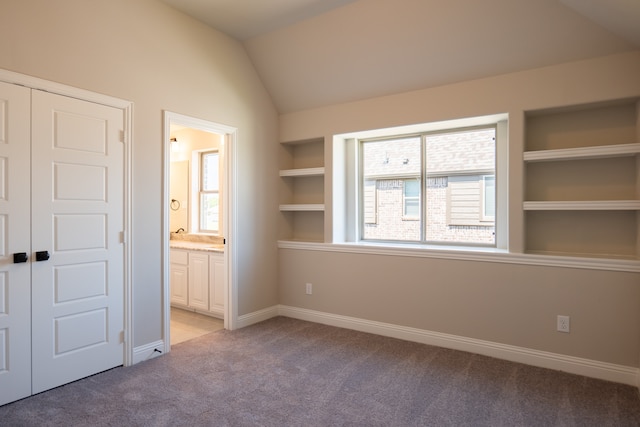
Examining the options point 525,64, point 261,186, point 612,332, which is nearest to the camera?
point 612,332

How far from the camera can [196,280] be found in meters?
4.67

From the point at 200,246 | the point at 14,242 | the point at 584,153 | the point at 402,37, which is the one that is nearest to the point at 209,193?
the point at 200,246

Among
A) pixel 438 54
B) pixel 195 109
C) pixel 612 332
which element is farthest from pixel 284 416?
pixel 438 54

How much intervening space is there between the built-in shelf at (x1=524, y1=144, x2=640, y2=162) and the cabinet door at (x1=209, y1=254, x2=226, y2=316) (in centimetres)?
333

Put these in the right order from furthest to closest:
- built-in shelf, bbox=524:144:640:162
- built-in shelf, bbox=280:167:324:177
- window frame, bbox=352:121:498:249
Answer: built-in shelf, bbox=280:167:324:177
window frame, bbox=352:121:498:249
built-in shelf, bbox=524:144:640:162

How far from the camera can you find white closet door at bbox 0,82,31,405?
2424 mm

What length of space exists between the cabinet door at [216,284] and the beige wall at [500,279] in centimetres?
105

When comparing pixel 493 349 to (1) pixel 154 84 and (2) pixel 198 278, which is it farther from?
(1) pixel 154 84

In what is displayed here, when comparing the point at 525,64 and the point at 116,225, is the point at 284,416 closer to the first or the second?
the point at 116,225

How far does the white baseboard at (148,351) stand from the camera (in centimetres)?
315

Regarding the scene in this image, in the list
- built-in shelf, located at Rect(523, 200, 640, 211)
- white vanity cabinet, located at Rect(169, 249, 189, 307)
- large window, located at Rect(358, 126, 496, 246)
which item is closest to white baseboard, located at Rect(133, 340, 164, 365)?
white vanity cabinet, located at Rect(169, 249, 189, 307)

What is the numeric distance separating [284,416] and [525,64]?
3248mm

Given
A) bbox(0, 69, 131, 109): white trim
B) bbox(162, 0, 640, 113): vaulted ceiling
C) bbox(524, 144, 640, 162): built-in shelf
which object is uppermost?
bbox(162, 0, 640, 113): vaulted ceiling

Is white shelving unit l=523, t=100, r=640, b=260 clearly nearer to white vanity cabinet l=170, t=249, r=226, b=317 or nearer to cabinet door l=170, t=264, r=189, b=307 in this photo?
white vanity cabinet l=170, t=249, r=226, b=317
